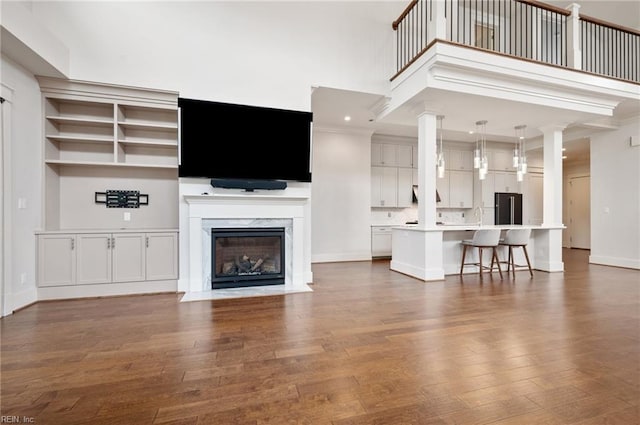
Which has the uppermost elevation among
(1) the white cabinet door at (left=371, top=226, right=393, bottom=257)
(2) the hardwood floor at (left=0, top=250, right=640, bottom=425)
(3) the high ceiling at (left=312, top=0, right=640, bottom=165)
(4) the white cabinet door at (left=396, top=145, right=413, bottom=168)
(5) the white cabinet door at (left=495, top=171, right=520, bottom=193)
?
(3) the high ceiling at (left=312, top=0, right=640, bottom=165)

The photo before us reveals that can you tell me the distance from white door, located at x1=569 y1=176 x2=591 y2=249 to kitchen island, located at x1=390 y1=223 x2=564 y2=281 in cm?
515

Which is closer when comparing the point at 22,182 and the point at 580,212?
the point at 22,182

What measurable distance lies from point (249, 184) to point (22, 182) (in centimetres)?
258

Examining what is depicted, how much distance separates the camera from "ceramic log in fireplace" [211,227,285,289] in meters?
3.99

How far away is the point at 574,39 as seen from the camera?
15.2ft

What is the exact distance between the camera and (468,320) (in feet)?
9.35

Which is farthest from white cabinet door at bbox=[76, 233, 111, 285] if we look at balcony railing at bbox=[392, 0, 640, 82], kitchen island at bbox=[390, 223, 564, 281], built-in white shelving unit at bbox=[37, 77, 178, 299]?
balcony railing at bbox=[392, 0, 640, 82]

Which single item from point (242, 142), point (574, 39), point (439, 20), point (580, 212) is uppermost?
point (574, 39)

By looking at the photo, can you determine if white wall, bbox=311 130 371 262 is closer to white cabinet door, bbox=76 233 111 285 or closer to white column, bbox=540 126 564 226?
white column, bbox=540 126 564 226

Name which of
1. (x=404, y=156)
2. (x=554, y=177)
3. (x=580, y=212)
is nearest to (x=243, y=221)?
(x=404, y=156)

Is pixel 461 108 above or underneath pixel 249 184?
above

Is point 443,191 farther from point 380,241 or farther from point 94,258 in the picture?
point 94,258

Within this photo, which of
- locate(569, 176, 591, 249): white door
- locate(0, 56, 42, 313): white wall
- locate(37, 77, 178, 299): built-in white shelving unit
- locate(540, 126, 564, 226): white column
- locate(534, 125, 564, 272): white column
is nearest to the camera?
locate(0, 56, 42, 313): white wall

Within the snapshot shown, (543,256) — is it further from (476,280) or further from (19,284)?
(19,284)
